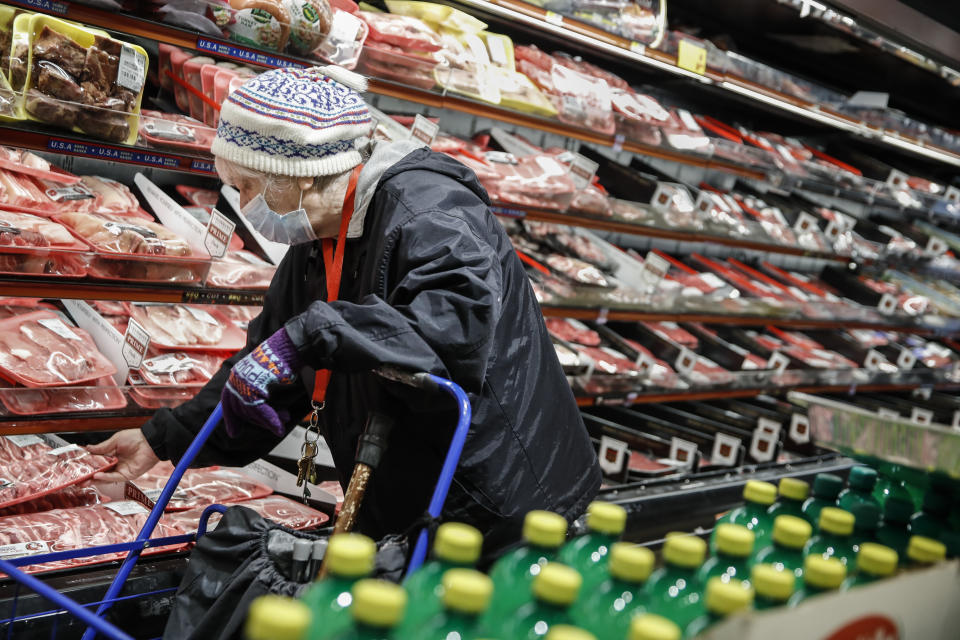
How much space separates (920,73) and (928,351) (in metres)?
2.00

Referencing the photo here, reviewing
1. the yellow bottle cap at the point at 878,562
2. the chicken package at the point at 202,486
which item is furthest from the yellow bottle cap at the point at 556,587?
the chicken package at the point at 202,486

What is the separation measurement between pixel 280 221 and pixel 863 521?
1328 mm

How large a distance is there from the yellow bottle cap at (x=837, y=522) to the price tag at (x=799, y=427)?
4.16 meters

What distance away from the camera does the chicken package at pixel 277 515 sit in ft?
8.20

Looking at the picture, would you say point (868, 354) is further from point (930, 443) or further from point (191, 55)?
point (930, 443)

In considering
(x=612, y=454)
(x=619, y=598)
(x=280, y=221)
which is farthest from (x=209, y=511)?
(x=612, y=454)

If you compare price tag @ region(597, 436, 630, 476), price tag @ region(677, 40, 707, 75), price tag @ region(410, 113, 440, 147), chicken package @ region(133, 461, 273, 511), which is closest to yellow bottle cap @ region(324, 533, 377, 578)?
chicken package @ region(133, 461, 273, 511)

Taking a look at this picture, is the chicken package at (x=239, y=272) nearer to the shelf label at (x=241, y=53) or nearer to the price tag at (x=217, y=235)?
the price tag at (x=217, y=235)

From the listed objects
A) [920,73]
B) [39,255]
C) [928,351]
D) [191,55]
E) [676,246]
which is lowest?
[928,351]

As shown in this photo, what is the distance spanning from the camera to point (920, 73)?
5.67 metres

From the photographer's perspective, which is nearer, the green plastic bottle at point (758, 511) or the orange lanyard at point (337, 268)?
the green plastic bottle at point (758, 511)

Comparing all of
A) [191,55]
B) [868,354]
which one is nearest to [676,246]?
[868,354]

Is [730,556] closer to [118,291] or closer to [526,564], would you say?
[526,564]

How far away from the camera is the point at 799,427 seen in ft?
17.1
